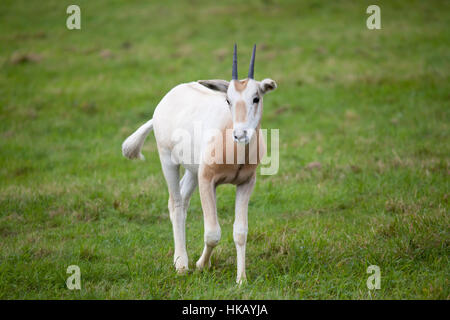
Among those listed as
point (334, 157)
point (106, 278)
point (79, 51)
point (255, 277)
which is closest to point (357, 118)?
point (334, 157)

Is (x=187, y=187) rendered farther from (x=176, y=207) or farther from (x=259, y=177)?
(x=259, y=177)

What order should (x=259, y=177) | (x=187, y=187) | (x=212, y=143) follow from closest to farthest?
1. (x=212, y=143)
2. (x=187, y=187)
3. (x=259, y=177)

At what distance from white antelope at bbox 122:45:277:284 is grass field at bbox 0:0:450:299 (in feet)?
1.71

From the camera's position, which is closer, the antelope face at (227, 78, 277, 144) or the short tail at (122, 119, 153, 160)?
the antelope face at (227, 78, 277, 144)

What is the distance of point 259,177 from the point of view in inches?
357

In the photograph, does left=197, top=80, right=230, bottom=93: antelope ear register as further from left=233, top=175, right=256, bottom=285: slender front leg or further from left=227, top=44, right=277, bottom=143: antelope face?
left=233, top=175, right=256, bottom=285: slender front leg

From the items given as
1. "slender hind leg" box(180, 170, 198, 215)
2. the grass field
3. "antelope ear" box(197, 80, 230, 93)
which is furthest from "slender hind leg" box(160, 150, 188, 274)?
"antelope ear" box(197, 80, 230, 93)

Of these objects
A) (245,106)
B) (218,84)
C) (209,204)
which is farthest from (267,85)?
(209,204)

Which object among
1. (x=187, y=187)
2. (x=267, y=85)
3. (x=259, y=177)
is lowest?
(x=259, y=177)

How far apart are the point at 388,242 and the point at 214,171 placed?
2.44 meters

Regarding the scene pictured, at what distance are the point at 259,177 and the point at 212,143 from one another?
4.03 m

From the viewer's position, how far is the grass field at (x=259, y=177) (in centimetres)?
550

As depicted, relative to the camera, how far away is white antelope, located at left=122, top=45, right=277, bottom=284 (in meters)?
4.66

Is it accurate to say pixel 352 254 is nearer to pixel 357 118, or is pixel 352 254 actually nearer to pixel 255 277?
pixel 255 277
